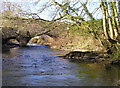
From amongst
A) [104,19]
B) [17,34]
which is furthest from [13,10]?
[17,34]

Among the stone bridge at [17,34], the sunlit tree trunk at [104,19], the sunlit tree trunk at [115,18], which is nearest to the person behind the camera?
the sunlit tree trunk at [115,18]

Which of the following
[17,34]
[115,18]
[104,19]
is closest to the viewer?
[104,19]

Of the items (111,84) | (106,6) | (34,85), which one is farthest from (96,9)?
(34,85)

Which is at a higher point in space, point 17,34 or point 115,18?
point 17,34

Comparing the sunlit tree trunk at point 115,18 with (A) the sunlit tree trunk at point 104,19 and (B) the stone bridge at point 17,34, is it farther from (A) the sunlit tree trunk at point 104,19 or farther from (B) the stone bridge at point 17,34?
(B) the stone bridge at point 17,34

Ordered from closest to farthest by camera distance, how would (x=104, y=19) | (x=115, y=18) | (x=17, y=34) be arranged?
(x=104, y=19)
(x=115, y=18)
(x=17, y=34)

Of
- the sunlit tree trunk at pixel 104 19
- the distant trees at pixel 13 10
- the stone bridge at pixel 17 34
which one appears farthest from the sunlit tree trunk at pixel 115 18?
the stone bridge at pixel 17 34

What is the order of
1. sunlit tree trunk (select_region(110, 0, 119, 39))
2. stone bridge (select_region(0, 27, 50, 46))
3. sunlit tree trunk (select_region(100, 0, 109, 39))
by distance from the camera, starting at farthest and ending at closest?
stone bridge (select_region(0, 27, 50, 46)) < sunlit tree trunk (select_region(100, 0, 109, 39)) < sunlit tree trunk (select_region(110, 0, 119, 39))

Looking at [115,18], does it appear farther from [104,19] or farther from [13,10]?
[13,10]

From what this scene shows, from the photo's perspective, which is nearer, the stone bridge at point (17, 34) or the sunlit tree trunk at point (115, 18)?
the sunlit tree trunk at point (115, 18)

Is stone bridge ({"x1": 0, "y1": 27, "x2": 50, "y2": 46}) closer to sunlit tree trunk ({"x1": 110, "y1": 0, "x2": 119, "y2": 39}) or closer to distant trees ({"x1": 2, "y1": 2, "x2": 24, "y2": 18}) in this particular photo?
distant trees ({"x1": 2, "y1": 2, "x2": 24, "y2": 18})

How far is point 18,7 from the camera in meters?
17.5

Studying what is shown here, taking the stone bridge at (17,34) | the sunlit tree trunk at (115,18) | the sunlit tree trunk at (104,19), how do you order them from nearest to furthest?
the sunlit tree trunk at (115,18) < the sunlit tree trunk at (104,19) < the stone bridge at (17,34)

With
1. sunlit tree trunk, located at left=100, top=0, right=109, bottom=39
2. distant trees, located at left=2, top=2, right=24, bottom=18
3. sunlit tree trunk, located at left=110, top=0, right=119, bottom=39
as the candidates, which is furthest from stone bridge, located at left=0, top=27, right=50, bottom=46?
sunlit tree trunk, located at left=110, top=0, right=119, bottom=39
